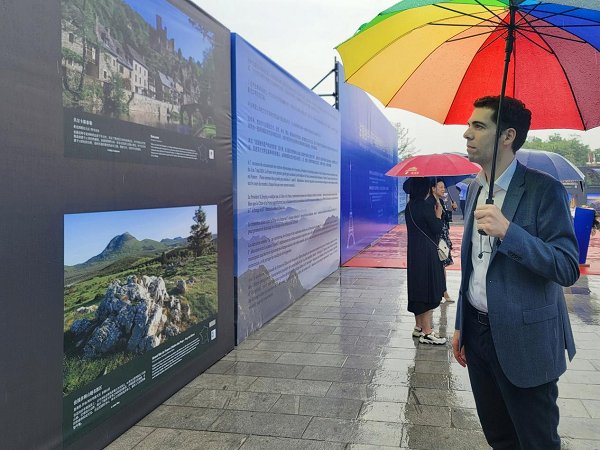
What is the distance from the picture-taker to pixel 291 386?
4.34 m

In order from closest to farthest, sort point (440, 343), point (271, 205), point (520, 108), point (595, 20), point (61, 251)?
point (520, 108)
point (595, 20)
point (61, 251)
point (440, 343)
point (271, 205)

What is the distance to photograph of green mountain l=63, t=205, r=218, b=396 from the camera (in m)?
3.02

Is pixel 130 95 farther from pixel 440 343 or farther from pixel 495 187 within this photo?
pixel 440 343

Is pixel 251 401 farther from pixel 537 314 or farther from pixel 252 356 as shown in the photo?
pixel 537 314

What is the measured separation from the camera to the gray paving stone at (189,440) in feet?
10.7

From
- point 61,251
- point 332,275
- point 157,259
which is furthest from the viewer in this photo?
point 332,275

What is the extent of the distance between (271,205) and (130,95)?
3.13 m

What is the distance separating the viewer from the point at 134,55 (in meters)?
3.61

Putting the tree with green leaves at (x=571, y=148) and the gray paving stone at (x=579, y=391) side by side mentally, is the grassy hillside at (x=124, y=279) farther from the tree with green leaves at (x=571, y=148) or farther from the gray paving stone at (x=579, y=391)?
the tree with green leaves at (x=571, y=148)

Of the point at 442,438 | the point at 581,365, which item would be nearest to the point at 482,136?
the point at 442,438

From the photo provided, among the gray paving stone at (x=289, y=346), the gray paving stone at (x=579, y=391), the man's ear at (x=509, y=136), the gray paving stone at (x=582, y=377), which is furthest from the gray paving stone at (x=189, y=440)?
the gray paving stone at (x=582, y=377)

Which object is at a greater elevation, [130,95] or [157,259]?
[130,95]

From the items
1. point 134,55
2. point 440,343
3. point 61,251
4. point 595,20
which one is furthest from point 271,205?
point 595,20

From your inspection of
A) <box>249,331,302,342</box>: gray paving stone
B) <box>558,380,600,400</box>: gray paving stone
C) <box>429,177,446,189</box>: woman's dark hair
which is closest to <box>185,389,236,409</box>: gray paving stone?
<box>249,331,302,342</box>: gray paving stone
